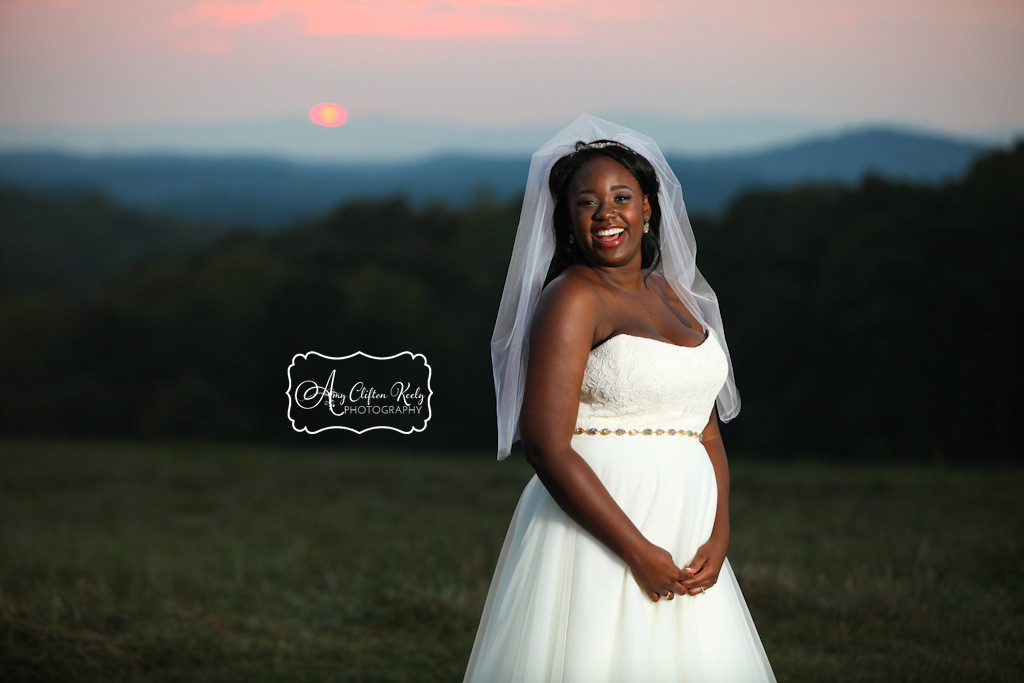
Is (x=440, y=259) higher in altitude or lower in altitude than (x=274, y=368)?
higher

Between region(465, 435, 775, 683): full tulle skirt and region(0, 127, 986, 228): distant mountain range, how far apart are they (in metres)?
15.8

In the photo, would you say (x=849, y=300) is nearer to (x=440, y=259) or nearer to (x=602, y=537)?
(x=440, y=259)

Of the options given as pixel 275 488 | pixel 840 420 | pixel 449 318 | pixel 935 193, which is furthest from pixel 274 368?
pixel 935 193

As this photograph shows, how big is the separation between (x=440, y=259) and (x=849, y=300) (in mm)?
8017

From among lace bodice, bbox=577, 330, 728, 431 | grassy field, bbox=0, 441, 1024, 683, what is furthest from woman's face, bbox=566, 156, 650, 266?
grassy field, bbox=0, 441, 1024, 683

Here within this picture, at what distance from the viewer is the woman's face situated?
9.87 feet

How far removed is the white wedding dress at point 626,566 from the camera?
2.92 m

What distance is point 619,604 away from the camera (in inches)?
116

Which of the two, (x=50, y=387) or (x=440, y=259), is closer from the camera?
(x=50, y=387)

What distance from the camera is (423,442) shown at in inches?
667

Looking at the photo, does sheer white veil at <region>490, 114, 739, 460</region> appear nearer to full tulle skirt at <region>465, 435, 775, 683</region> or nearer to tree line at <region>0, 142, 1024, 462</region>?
full tulle skirt at <region>465, 435, 775, 683</region>

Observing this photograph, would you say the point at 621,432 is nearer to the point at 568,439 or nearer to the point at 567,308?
the point at 568,439

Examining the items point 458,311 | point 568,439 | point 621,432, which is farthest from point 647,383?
point 458,311

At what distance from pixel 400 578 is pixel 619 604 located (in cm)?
354
